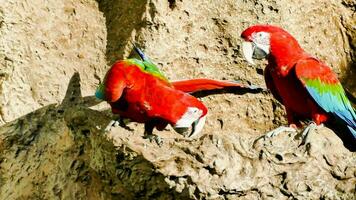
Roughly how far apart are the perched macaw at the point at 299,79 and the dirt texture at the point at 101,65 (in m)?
0.12

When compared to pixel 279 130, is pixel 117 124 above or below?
below

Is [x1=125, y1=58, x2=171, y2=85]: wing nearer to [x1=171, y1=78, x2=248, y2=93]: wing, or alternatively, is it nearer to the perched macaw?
[x1=171, y1=78, x2=248, y2=93]: wing

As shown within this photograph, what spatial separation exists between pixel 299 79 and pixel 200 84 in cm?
51

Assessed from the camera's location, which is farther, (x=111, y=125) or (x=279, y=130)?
(x=111, y=125)

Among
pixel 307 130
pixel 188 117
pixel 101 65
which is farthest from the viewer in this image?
pixel 101 65

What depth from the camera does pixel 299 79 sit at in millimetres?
3227

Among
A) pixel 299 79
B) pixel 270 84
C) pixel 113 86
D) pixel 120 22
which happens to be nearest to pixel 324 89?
pixel 299 79

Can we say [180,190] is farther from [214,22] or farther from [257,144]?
[214,22]

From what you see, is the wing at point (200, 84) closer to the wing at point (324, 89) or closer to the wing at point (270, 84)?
the wing at point (270, 84)

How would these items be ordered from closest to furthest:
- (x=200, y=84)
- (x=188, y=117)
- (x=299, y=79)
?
1. (x=299, y=79)
2. (x=188, y=117)
3. (x=200, y=84)

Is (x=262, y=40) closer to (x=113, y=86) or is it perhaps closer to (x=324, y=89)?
(x=324, y=89)

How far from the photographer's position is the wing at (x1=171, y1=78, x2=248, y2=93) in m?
3.56

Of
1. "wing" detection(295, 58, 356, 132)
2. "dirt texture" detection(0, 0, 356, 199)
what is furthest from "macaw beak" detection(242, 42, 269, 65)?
"dirt texture" detection(0, 0, 356, 199)

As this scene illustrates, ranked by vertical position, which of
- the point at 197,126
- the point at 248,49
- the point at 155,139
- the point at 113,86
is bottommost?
the point at 197,126
